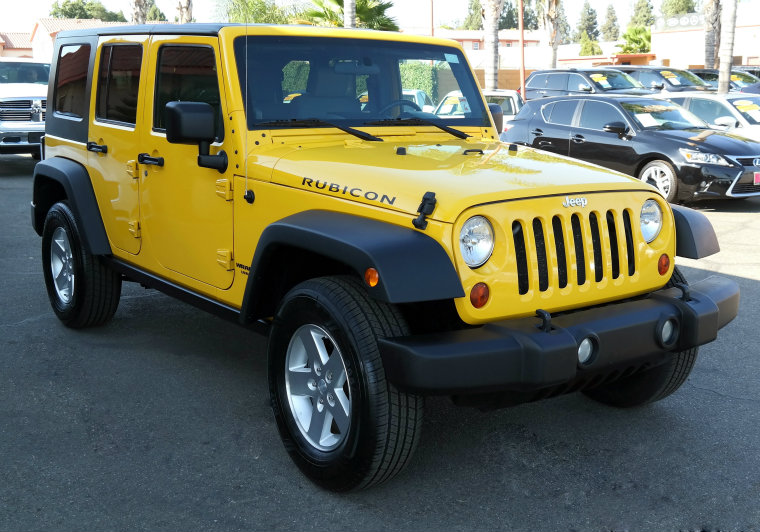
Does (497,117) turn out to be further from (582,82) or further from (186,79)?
(582,82)

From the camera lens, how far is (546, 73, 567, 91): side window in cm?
2080

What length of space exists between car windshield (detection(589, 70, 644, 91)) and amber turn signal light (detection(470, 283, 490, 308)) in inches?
692

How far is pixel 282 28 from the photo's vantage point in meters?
4.50

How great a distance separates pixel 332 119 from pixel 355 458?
1.83 m

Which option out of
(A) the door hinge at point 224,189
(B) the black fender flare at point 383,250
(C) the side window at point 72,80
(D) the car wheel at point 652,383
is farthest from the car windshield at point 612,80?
(B) the black fender flare at point 383,250

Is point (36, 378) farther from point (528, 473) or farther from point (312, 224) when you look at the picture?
point (528, 473)

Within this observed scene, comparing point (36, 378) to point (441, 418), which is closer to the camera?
point (441, 418)

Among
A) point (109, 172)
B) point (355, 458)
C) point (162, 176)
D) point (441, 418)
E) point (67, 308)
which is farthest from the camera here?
point (67, 308)

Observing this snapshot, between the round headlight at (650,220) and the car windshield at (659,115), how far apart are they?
28.5 feet

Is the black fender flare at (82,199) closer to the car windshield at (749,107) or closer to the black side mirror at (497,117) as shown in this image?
the black side mirror at (497,117)

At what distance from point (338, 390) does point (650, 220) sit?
5.08 feet

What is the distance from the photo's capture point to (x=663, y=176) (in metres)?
11.6

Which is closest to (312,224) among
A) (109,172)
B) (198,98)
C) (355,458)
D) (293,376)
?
(293,376)

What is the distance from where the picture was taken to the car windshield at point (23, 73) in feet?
55.0
